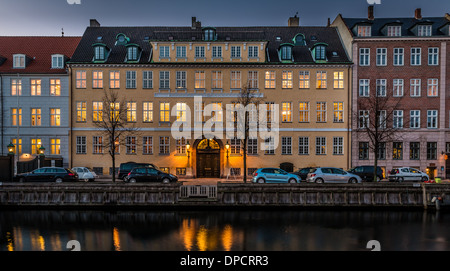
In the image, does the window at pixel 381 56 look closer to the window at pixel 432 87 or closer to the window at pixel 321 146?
the window at pixel 432 87

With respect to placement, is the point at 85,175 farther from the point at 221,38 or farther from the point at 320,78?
the point at 320,78

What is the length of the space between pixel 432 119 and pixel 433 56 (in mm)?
7305

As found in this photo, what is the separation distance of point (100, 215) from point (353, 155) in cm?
2749

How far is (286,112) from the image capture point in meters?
37.1

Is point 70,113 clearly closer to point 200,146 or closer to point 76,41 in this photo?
point 76,41

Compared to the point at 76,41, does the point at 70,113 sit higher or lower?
lower

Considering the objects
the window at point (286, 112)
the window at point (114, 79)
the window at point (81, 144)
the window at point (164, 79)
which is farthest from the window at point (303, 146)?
the window at point (81, 144)

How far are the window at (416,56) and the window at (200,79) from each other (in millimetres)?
24377

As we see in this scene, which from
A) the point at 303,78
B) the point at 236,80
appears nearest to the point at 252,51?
the point at 236,80

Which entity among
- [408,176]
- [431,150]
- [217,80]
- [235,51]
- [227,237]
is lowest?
[227,237]

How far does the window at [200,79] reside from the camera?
121ft
